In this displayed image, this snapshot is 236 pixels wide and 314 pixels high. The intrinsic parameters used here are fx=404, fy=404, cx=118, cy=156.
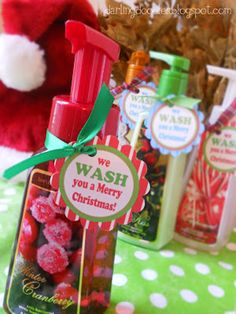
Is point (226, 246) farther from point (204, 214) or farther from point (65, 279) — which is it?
point (65, 279)

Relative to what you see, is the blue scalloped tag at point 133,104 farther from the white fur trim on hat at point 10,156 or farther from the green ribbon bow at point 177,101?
the white fur trim on hat at point 10,156

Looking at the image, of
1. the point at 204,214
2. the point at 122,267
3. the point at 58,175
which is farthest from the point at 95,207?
the point at 204,214

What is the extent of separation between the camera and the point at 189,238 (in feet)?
1.57

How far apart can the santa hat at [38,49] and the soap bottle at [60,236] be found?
0.61 feet

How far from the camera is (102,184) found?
0.87ft

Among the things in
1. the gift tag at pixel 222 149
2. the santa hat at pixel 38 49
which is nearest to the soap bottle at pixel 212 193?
the gift tag at pixel 222 149

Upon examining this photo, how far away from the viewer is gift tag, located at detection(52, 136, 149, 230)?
26cm

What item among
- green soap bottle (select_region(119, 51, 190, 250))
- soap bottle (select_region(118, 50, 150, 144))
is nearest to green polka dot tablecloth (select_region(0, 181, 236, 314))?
green soap bottle (select_region(119, 51, 190, 250))

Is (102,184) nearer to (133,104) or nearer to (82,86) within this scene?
(82,86)

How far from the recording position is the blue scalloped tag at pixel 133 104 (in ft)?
1.40

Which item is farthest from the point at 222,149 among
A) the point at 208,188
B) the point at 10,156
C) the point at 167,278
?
the point at 10,156

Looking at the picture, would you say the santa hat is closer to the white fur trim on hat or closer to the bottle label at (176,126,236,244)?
the white fur trim on hat

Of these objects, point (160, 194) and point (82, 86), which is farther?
point (160, 194)

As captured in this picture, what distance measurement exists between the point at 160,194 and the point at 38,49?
0.21 metres
